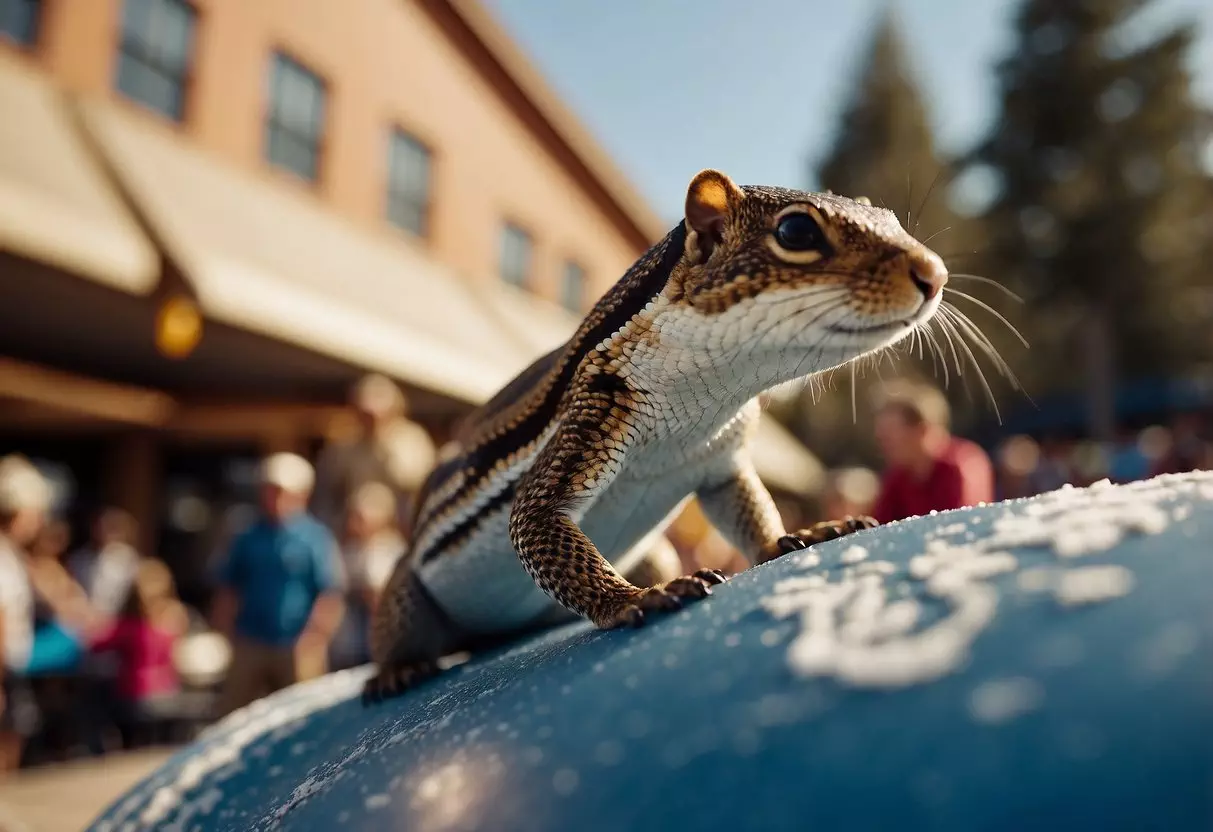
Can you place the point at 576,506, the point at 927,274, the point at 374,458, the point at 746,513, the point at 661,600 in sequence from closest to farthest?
the point at 661,600 → the point at 927,274 → the point at 576,506 → the point at 746,513 → the point at 374,458

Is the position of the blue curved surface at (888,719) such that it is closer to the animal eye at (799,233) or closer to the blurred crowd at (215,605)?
the animal eye at (799,233)

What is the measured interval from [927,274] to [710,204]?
1.05 feet

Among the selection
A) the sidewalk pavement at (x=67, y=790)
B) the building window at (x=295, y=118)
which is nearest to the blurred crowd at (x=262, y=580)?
the sidewalk pavement at (x=67, y=790)

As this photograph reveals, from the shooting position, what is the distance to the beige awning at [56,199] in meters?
6.53

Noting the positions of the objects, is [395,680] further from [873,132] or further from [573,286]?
[873,132]

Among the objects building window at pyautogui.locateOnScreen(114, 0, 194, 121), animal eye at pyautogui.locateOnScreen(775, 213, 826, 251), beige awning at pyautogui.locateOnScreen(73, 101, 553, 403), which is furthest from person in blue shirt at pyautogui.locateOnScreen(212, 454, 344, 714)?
building window at pyautogui.locateOnScreen(114, 0, 194, 121)

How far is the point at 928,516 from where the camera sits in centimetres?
103

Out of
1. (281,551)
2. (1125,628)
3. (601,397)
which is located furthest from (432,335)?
(1125,628)

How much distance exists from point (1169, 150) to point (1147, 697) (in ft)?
98.5

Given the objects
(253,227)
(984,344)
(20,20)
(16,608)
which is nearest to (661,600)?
(984,344)

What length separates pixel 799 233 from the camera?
1.17m

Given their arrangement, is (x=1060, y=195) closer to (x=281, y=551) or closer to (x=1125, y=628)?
(x=281, y=551)

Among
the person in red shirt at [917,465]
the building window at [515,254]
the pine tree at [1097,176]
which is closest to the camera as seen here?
the person in red shirt at [917,465]

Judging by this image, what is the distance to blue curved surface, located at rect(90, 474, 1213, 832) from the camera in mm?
560
